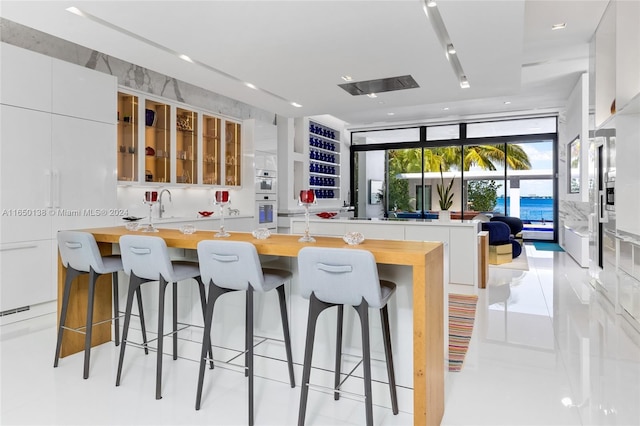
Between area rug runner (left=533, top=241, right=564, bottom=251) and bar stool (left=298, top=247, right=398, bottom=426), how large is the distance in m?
8.06

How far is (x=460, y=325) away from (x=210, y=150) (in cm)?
462

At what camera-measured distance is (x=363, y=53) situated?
4.37 m

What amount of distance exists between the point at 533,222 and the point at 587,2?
6176 millimetres

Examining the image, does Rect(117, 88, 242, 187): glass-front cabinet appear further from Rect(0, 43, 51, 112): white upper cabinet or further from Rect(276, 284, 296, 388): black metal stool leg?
Rect(276, 284, 296, 388): black metal stool leg

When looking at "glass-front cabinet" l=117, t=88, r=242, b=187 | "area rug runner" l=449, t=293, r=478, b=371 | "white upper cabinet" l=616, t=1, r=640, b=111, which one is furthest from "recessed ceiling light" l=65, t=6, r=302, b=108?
"white upper cabinet" l=616, t=1, r=640, b=111

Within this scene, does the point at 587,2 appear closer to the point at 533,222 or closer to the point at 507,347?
the point at 507,347

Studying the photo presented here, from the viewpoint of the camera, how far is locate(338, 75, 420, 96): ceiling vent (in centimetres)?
537

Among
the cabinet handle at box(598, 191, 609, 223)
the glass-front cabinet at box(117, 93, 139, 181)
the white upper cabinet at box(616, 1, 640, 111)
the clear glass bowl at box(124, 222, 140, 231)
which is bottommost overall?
the clear glass bowl at box(124, 222, 140, 231)

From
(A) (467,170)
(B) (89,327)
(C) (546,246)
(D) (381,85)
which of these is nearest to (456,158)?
(A) (467,170)

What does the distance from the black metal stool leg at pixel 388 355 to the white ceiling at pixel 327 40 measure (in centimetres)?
252

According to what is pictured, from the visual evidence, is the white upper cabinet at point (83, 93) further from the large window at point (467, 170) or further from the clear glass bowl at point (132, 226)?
the large window at point (467, 170)

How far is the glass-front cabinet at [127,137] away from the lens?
508cm

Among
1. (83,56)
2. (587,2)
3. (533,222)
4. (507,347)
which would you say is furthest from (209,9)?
(533,222)

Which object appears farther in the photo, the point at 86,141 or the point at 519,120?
the point at 519,120
